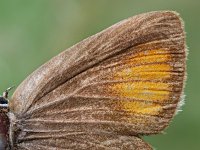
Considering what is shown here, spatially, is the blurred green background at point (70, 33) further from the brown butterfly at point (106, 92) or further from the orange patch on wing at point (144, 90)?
the orange patch on wing at point (144, 90)

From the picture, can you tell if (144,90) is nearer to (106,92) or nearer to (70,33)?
(106,92)

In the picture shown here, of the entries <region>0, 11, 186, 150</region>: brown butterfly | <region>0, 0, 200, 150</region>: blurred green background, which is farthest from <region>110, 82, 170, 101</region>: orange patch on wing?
<region>0, 0, 200, 150</region>: blurred green background

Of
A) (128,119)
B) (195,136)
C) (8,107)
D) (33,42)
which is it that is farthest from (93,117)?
(33,42)

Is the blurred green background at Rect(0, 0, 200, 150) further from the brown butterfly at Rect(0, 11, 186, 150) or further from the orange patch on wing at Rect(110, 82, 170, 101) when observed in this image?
the orange patch on wing at Rect(110, 82, 170, 101)

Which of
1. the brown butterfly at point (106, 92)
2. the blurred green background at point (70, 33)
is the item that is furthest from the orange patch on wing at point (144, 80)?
the blurred green background at point (70, 33)

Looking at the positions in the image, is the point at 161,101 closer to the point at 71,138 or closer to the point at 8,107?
the point at 71,138
